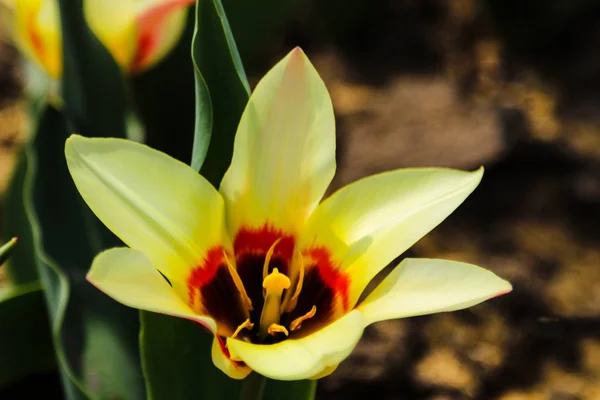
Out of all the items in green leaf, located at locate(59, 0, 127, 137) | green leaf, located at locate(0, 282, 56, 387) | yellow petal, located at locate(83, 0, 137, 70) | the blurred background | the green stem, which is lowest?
the blurred background

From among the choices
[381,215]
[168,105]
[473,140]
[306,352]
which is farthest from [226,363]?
[473,140]

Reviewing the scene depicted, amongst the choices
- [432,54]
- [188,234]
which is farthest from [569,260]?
[188,234]

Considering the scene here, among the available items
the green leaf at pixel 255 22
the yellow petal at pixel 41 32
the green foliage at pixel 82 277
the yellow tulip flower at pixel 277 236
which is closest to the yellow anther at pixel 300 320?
the yellow tulip flower at pixel 277 236

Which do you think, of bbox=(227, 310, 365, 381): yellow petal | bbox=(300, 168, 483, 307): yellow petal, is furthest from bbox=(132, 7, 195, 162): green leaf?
bbox=(227, 310, 365, 381): yellow petal

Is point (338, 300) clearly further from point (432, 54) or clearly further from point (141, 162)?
point (432, 54)

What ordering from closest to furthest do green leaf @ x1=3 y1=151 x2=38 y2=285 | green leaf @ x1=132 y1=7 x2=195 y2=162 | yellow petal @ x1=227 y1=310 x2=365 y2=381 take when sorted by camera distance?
yellow petal @ x1=227 y1=310 x2=365 y2=381, green leaf @ x1=3 y1=151 x2=38 y2=285, green leaf @ x1=132 y1=7 x2=195 y2=162

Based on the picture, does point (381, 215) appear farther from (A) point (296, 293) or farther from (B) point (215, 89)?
(B) point (215, 89)

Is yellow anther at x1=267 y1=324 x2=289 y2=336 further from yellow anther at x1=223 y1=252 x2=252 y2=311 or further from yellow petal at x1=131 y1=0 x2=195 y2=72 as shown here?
yellow petal at x1=131 y1=0 x2=195 y2=72
